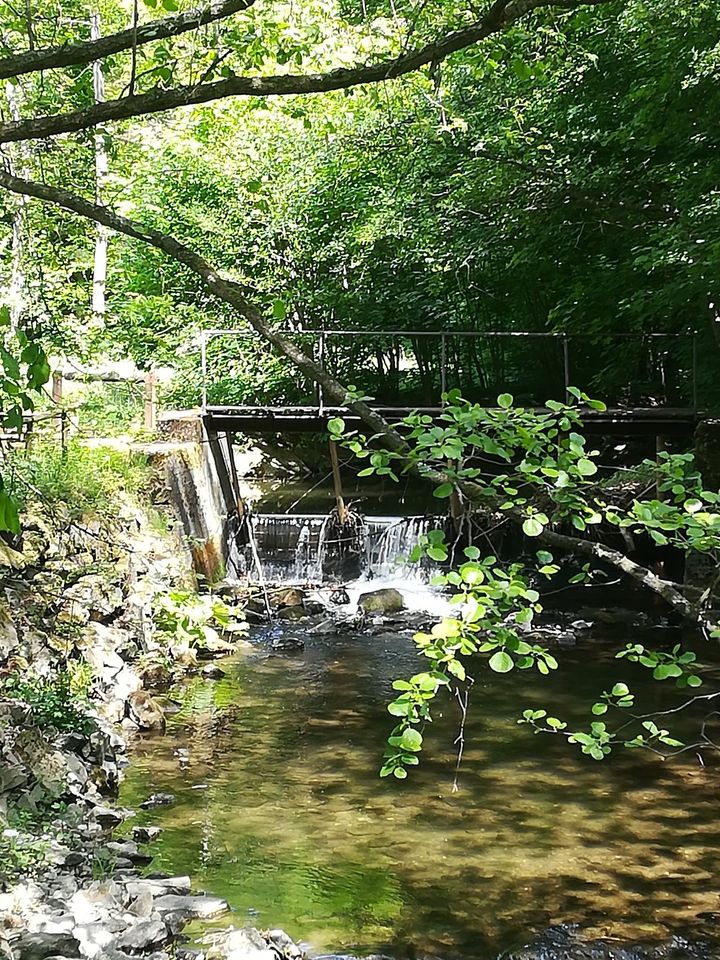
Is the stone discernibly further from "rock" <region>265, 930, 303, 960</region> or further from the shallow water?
"rock" <region>265, 930, 303, 960</region>

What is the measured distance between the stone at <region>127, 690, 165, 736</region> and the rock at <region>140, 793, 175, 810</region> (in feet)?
4.41

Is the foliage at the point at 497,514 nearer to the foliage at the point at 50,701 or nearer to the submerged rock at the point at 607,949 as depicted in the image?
the submerged rock at the point at 607,949

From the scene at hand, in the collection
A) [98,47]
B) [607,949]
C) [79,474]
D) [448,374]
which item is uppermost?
[98,47]

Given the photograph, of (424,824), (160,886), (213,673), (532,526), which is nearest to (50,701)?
(160,886)

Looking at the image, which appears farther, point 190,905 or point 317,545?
point 317,545

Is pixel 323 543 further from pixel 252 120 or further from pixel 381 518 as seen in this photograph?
pixel 252 120

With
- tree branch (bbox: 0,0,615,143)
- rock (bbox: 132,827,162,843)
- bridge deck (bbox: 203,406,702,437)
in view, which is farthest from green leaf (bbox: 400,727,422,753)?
bridge deck (bbox: 203,406,702,437)

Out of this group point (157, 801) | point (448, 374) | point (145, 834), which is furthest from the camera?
point (448, 374)

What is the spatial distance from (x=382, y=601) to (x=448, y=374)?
678 cm

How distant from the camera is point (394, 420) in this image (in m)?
13.2

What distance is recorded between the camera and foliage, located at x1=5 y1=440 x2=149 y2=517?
31.7 feet

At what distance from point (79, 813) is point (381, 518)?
9048mm

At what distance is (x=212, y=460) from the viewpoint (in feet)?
46.2

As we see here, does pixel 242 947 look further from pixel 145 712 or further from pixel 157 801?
pixel 145 712
